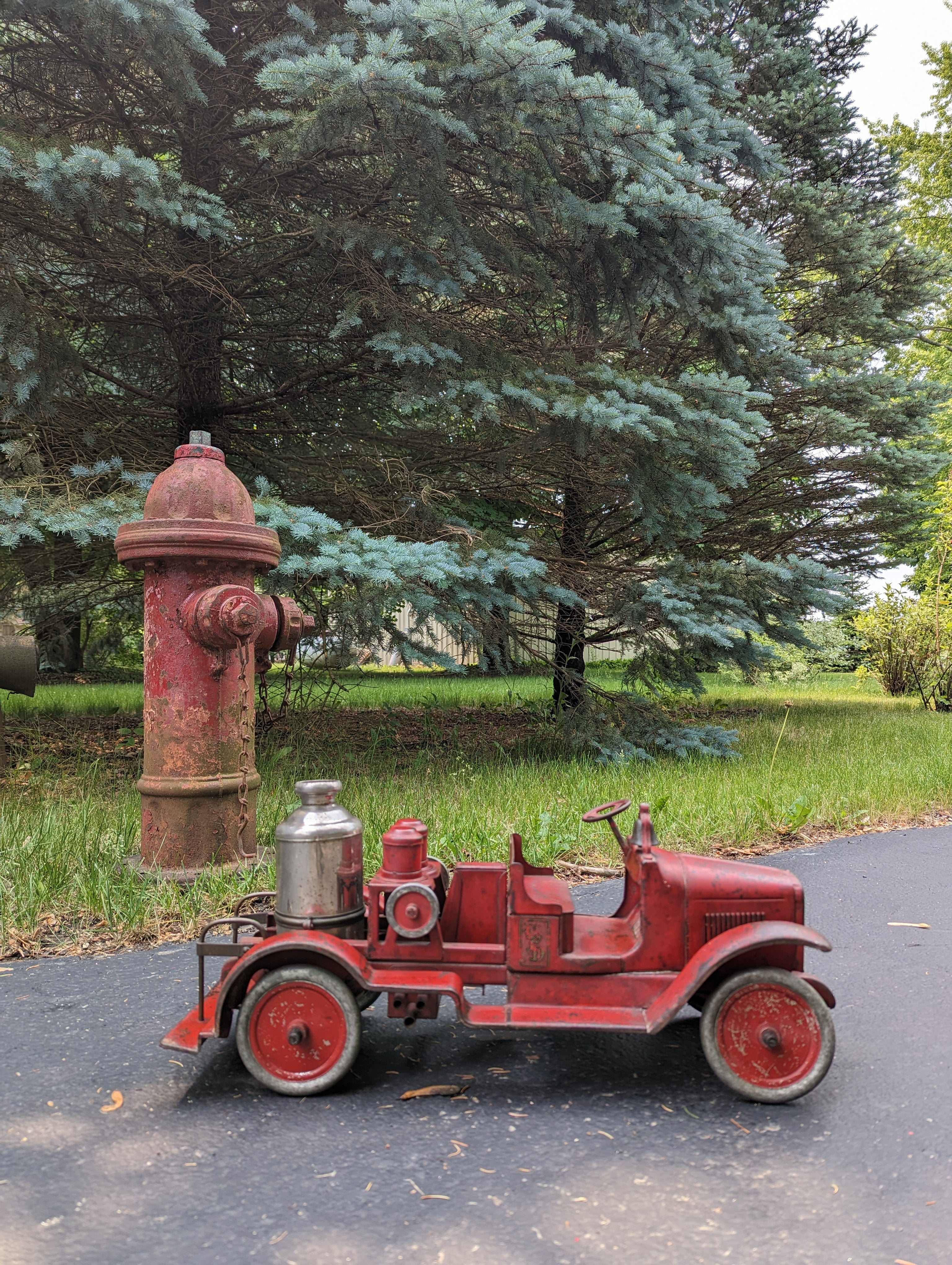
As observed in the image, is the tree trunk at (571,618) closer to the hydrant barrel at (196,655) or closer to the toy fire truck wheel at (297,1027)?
the hydrant barrel at (196,655)

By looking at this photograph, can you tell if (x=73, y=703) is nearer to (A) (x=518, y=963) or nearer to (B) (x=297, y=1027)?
(B) (x=297, y=1027)

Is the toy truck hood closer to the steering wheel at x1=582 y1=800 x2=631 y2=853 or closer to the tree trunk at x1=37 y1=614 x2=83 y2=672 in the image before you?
→ the steering wheel at x1=582 y1=800 x2=631 y2=853

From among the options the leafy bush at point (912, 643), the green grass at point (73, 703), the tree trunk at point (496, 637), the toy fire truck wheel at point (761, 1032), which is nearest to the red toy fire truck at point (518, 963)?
the toy fire truck wheel at point (761, 1032)

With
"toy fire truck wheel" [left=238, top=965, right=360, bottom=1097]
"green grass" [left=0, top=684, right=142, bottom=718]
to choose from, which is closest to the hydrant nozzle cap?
"toy fire truck wheel" [left=238, top=965, right=360, bottom=1097]

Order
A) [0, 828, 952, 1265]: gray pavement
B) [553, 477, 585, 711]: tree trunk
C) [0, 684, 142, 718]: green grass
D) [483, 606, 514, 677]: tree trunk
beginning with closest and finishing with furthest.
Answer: [0, 828, 952, 1265]: gray pavement, [483, 606, 514, 677]: tree trunk, [553, 477, 585, 711]: tree trunk, [0, 684, 142, 718]: green grass

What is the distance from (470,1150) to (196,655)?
7.33ft

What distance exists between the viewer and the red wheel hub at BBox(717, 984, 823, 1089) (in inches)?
83.0

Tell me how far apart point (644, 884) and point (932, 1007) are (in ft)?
3.81

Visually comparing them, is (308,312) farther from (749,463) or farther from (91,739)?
(91,739)

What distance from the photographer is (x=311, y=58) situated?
4.18 metres

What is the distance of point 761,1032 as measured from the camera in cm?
211

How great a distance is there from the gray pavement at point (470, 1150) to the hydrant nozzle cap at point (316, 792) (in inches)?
26.8

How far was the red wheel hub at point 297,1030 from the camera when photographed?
2.17 metres

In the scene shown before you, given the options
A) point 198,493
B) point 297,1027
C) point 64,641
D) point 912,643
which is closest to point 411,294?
point 198,493
